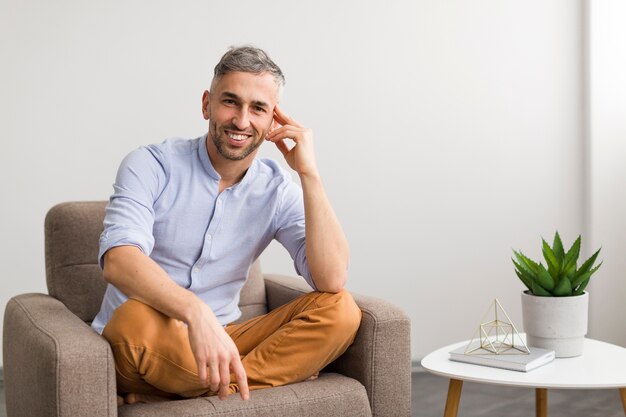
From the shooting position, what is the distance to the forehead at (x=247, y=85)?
89.9 inches

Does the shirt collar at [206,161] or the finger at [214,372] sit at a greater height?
the shirt collar at [206,161]

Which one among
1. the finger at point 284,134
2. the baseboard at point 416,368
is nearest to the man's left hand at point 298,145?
the finger at point 284,134

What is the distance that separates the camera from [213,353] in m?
1.84

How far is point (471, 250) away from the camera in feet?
12.8

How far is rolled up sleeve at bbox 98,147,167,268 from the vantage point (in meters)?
2.06

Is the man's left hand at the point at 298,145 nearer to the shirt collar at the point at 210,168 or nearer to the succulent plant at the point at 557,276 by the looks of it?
the shirt collar at the point at 210,168

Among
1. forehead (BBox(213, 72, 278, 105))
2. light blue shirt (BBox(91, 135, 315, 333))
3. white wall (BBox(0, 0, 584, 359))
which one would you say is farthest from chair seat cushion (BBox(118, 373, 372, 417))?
white wall (BBox(0, 0, 584, 359))

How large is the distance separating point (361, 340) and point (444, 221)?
1.75 m

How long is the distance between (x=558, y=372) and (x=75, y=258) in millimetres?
1311

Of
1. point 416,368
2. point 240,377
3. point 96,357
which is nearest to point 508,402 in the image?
point 416,368

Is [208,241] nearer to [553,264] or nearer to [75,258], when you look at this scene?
[75,258]

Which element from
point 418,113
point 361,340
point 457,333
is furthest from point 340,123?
point 361,340

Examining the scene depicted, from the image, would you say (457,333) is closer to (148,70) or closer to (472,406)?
(472,406)

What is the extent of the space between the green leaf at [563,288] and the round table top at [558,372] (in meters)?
0.16
